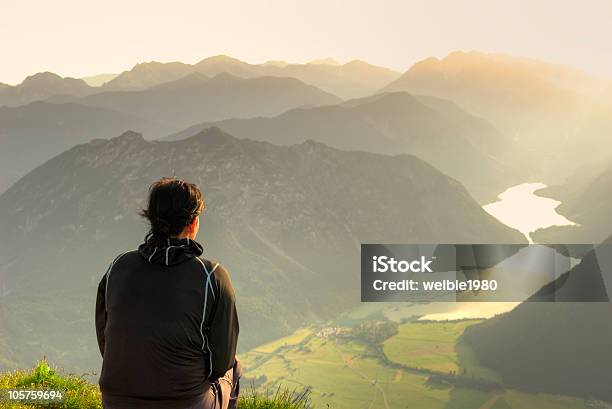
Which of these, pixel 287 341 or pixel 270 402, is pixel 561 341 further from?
pixel 270 402

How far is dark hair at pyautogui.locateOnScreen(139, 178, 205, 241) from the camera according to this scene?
446cm

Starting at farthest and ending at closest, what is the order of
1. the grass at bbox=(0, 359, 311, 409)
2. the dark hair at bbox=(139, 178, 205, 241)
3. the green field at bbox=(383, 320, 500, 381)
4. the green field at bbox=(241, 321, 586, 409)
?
1. the green field at bbox=(383, 320, 500, 381)
2. the green field at bbox=(241, 321, 586, 409)
3. the grass at bbox=(0, 359, 311, 409)
4. the dark hair at bbox=(139, 178, 205, 241)

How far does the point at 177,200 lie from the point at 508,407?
140m

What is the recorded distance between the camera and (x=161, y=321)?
13.9ft

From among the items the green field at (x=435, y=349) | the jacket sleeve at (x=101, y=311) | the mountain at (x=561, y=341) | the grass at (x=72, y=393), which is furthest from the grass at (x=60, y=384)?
the green field at (x=435, y=349)

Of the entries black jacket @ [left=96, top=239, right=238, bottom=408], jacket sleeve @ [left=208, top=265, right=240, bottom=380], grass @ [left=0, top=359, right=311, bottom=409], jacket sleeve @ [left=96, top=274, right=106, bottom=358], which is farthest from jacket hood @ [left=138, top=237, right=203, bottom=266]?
grass @ [left=0, top=359, right=311, bottom=409]

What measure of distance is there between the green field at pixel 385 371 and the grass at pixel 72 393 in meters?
111

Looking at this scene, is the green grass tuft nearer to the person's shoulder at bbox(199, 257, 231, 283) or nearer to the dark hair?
the person's shoulder at bbox(199, 257, 231, 283)

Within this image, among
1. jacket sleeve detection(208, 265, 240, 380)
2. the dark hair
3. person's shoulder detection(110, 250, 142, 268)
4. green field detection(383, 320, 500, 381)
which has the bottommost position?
green field detection(383, 320, 500, 381)

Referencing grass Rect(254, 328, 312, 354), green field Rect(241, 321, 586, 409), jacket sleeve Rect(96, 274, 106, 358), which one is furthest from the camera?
grass Rect(254, 328, 312, 354)

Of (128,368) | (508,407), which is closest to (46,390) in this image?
(128,368)

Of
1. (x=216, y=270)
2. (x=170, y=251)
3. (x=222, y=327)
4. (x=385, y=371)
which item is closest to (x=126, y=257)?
(x=170, y=251)

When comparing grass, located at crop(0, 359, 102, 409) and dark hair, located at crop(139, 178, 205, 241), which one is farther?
grass, located at crop(0, 359, 102, 409)

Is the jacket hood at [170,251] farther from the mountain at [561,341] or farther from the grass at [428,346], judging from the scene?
the grass at [428,346]
